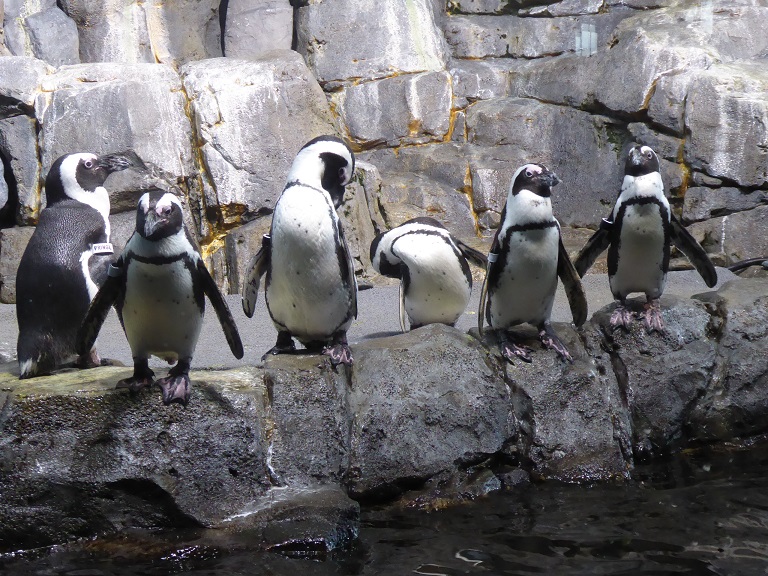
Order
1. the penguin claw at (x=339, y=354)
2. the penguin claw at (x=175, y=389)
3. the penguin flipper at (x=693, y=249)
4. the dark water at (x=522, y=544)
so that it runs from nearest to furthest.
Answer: the dark water at (x=522, y=544) < the penguin claw at (x=175, y=389) < the penguin claw at (x=339, y=354) < the penguin flipper at (x=693, y=249)

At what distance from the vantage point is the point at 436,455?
362cm

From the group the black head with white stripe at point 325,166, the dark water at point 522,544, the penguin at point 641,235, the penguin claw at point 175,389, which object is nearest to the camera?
the dark water at point 522,544

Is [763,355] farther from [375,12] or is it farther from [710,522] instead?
[375,12]

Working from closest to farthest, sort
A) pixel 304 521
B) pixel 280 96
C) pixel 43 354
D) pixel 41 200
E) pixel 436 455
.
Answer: pixel 304 521 → pixel 436 455 → pixel 43 354 → pixel 41 200 → pixel 280 96

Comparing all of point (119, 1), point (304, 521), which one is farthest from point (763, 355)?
point (119, 1)

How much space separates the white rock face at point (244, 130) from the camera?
8195 mm

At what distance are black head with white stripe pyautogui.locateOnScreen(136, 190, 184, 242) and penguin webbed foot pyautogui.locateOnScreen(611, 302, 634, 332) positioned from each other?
2096 millimetres

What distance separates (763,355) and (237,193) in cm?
521

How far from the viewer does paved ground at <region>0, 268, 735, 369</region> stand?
17.1 feet

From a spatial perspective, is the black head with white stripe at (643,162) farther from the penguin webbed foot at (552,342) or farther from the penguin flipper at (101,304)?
the penguin flipper at (101,304)

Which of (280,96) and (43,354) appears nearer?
(43,354)

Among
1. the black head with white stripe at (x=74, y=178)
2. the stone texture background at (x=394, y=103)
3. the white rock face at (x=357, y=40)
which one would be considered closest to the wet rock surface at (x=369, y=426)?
the black head with white stripe at (x=74, y=178)

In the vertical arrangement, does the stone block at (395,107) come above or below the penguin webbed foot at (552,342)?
above

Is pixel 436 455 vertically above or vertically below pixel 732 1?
below
